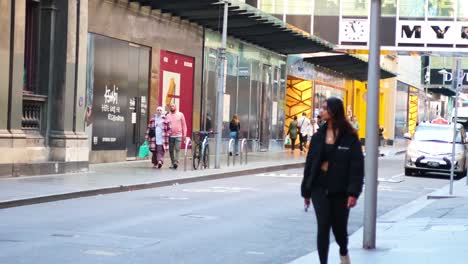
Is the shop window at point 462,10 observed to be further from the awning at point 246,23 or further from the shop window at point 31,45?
the shop window at point 31,45

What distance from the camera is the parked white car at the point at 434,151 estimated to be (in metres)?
25.3

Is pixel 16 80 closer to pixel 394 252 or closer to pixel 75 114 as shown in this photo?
pixel 75 114

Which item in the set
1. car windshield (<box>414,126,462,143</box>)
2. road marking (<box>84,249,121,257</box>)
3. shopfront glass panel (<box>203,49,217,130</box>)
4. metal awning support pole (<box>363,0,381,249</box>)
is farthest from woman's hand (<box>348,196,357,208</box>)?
shopfront glass panel (<box>203,49,217,130</box>)

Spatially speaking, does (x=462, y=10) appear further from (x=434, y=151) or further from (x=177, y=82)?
(x=177, y=82)

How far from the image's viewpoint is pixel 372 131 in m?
9.47

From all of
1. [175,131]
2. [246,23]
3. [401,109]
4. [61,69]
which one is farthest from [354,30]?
[401,109]

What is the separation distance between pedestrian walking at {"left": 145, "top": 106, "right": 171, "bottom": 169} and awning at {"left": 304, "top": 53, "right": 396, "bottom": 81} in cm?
2061

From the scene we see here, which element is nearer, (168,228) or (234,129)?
(168,228)

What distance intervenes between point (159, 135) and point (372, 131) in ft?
44.2

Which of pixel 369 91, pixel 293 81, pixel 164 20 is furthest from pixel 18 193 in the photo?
pixel 293 81

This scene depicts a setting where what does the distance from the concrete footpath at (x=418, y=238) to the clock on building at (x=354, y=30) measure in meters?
22.7

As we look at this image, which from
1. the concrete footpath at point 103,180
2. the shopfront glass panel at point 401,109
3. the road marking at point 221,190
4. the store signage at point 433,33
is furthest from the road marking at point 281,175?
the shopfront glass panel at point 401,109

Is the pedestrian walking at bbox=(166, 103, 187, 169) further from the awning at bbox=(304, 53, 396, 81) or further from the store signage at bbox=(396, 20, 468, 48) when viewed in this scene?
the awning at bbox=(304, 53, 396, 81)

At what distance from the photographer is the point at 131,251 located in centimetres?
943
